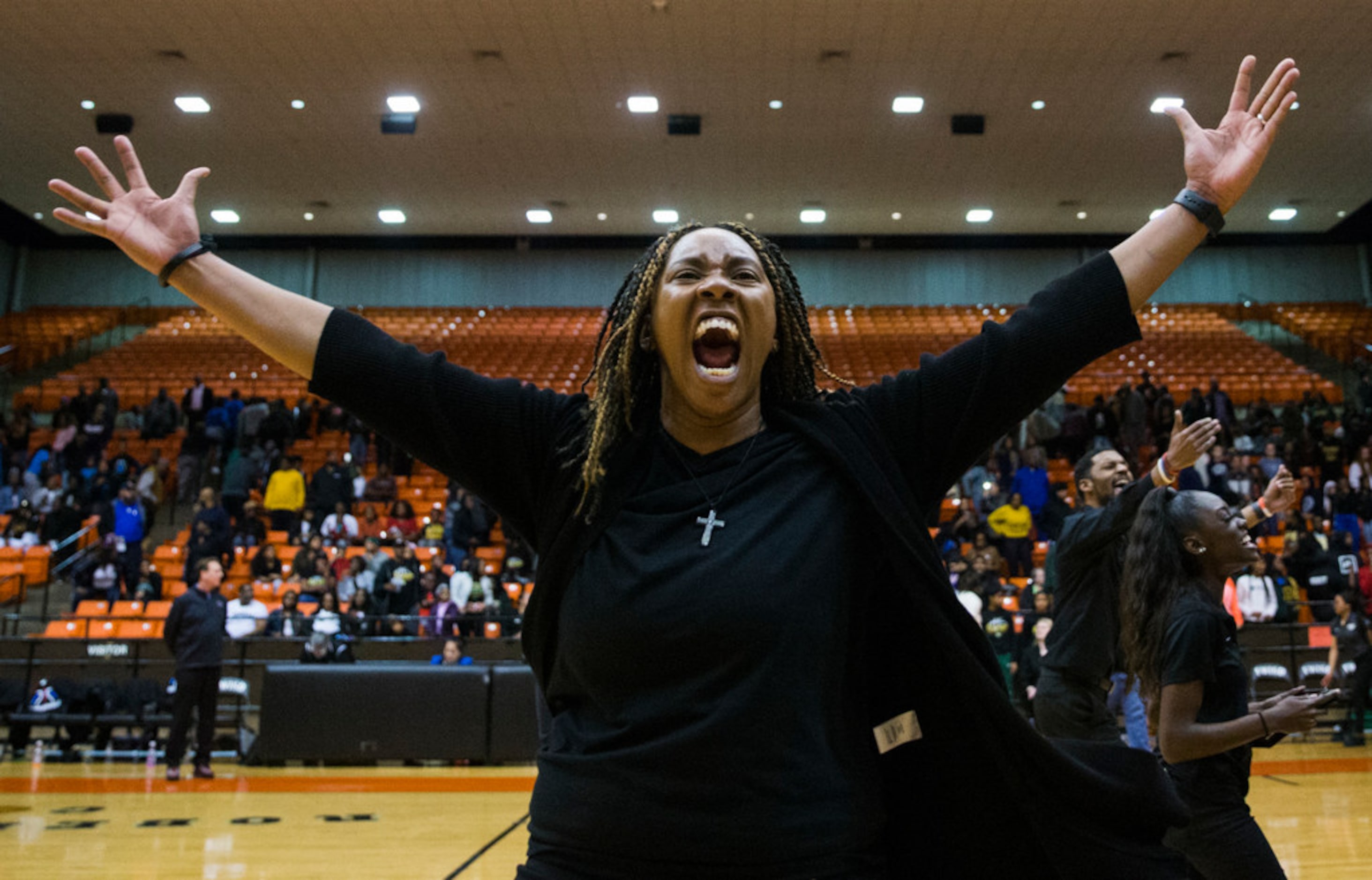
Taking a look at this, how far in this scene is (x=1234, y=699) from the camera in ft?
9.46

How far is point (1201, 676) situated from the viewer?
2.85 meters

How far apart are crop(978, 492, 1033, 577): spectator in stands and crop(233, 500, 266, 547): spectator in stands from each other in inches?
353

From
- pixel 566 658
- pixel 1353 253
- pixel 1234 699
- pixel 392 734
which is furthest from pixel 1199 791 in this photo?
pixel 1353 253

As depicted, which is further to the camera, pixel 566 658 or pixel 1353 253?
pixel 1353 253

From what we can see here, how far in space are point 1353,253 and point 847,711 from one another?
24.8 metres

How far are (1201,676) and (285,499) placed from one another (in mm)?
13267

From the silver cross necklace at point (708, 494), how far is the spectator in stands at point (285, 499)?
13.6 meters

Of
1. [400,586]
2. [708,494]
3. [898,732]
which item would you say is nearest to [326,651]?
[400,586]

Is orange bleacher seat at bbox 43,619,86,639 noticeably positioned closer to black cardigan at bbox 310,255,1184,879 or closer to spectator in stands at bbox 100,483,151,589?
spectator in stands at bbox 100,483,151,589

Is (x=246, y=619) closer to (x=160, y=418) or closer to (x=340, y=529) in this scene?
(x=340, y=529)

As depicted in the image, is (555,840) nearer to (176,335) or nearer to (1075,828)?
(1075,828)

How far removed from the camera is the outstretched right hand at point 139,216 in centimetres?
166

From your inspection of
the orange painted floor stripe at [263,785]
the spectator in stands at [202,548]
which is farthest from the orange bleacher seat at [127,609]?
the orange painted floor stripe at [263,785]

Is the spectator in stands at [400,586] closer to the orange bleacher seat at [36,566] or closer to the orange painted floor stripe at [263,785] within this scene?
the orange painted floor stripe at [263,785]
